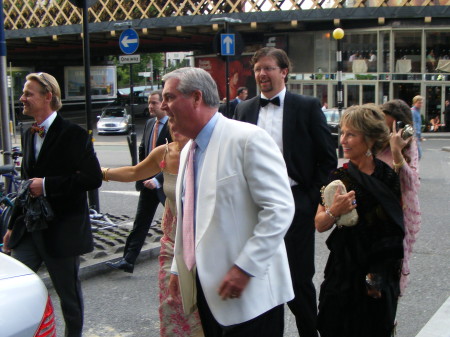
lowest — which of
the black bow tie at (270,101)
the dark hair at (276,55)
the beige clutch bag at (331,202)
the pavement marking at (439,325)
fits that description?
the pavement marking at (439,325)

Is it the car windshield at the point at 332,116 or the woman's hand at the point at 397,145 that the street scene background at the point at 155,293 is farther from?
the car windshield at the point at 332,116

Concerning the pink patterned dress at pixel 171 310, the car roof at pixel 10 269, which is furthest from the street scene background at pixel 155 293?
the car roof at pixel 10 269

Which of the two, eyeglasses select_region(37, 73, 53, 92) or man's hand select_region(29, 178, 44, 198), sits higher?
eyeglasses select_region(37, 73, 53, 92)

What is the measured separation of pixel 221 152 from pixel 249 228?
0.35 metres

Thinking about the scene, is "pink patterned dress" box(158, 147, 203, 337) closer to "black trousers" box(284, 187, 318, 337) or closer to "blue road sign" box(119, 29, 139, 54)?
"black trousers" box(284, 187, 318, 337)

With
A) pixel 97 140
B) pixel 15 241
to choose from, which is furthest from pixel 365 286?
pixel 97 140

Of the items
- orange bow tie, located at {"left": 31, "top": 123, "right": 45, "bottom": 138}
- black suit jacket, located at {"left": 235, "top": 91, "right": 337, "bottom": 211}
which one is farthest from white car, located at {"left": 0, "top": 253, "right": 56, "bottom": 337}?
black suit jacket, located at {"left": 235, "top": 91, "right": 337, "bottom": 211}

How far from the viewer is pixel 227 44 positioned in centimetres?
1405

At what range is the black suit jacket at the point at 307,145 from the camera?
4.05m

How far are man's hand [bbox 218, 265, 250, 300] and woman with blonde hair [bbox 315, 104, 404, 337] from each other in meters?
0.85

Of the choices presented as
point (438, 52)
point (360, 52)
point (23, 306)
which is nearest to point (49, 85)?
point (23, 306)

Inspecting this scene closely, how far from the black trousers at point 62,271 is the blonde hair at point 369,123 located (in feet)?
6.41

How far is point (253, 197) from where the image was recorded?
2.60m

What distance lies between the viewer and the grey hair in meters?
2.71
